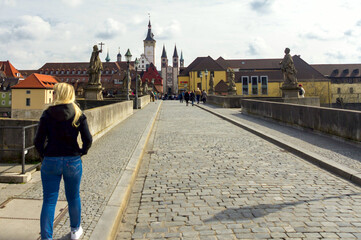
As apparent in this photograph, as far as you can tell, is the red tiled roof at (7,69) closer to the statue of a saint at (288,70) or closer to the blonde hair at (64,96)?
the statue of a saint at (288,70)

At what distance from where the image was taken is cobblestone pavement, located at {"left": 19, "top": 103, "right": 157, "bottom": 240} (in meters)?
3.76

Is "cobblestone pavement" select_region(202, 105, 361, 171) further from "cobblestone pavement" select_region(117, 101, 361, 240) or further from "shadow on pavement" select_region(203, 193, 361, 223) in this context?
"shadow on pavement" select_region(203, 193, 361, 223)

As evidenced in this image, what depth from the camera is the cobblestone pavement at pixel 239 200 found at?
12.4 ft

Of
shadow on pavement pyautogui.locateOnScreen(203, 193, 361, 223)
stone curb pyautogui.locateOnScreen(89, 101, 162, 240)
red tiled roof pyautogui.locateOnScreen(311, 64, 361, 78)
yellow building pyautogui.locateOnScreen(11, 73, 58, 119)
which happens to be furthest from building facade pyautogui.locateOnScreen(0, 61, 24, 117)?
shadow on pavement pyautogui.locateOnScreen(203, 193, 361, 223)

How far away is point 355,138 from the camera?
350 inches

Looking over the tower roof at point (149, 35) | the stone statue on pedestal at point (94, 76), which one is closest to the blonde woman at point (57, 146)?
the stone statue on pedestal at point (94, 76)

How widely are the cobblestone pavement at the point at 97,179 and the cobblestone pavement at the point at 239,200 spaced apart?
39cm

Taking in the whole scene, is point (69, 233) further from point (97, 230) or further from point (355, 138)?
point (355, 138)

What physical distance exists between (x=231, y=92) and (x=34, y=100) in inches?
2532

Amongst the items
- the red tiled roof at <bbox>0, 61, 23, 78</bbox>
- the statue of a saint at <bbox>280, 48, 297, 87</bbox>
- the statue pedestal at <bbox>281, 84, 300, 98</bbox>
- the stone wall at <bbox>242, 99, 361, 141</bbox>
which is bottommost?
the stone wall at <bbox>242, 99, 361, 141</bbox>

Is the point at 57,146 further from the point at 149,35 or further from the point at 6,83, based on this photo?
the point at 149,35

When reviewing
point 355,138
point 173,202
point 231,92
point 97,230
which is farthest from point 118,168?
point 231,92

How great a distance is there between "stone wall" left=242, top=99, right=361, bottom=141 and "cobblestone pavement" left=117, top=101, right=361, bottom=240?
2.23 m

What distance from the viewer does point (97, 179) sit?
5.63m
